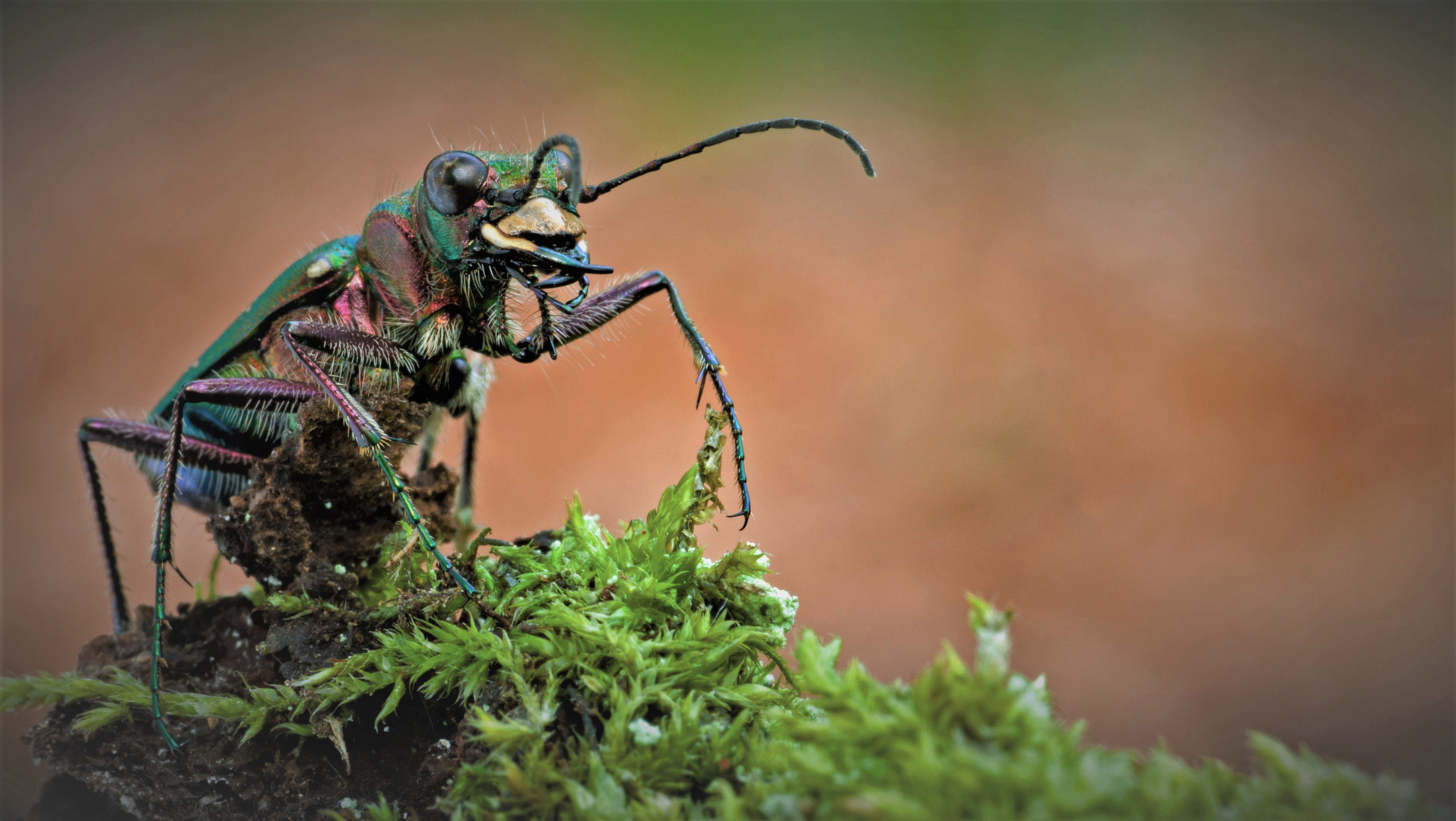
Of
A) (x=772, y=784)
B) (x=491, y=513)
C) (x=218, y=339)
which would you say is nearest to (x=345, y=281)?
(x=218, y=339)

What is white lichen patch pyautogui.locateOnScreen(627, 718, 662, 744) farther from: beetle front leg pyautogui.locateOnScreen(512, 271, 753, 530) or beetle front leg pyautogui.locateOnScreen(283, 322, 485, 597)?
beetle front leg pyautogui.locateOnScreen(512, 271, 753, 530)

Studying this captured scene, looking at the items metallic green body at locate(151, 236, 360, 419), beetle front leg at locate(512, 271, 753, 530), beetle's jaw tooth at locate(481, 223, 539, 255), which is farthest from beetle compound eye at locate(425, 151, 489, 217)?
metallic green body at locate(151, 236, 360, 419)

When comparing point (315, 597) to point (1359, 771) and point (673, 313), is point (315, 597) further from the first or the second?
point (1359, 771)

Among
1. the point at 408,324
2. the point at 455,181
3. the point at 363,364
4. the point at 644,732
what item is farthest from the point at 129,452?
the point at 644,732

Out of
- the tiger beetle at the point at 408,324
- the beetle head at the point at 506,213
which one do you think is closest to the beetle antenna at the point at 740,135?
the tiger beetle at the point at 408,324

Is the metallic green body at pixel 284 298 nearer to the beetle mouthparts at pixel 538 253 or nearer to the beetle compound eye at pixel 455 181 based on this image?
the beetle compound eye at pixel 455 181

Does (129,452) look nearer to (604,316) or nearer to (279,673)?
(279,673)
